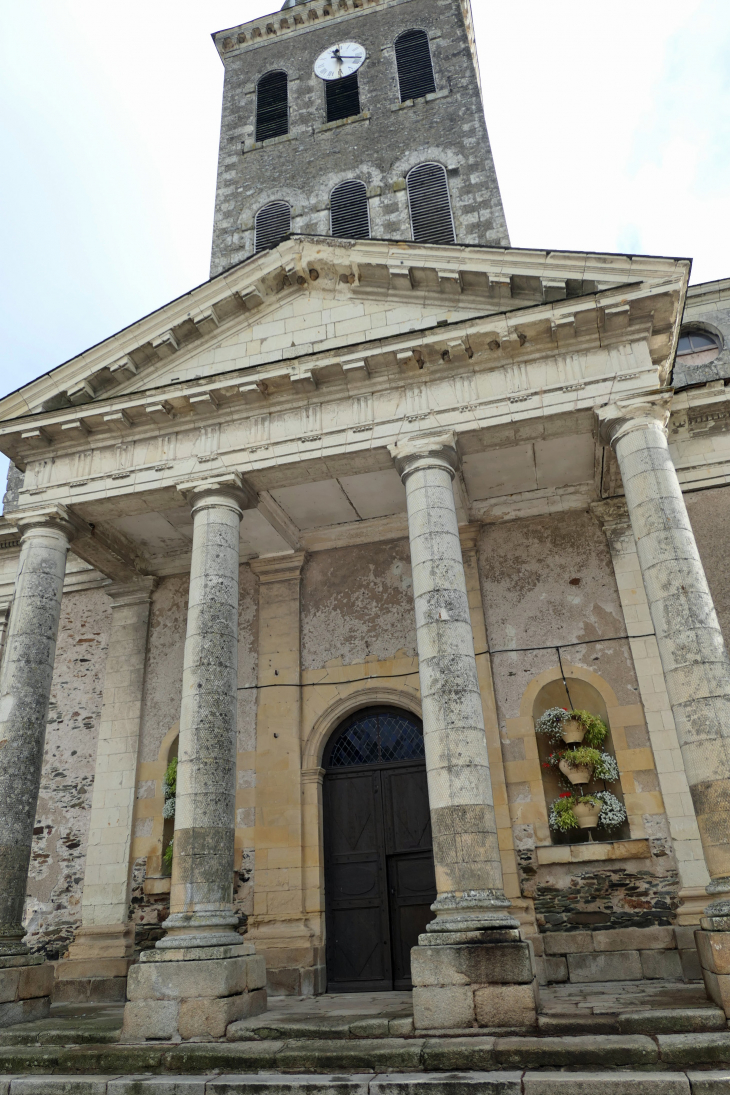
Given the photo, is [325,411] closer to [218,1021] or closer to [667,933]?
[218,1021]

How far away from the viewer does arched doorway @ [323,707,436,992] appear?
10281mm

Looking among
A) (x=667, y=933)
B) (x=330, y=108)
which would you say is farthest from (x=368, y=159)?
(x=667, y=933)

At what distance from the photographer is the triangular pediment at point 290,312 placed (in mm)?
9758

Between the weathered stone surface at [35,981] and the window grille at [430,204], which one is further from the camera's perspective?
the window grille at [430,204]

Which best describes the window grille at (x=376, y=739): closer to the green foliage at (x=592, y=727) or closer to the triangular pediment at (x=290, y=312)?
the green foliage at (x=592, y=727)

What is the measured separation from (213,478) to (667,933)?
25.1 feet

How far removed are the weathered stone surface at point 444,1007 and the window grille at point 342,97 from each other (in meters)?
17.9

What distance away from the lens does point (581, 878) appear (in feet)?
31.5

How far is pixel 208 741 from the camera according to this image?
27.4 ft

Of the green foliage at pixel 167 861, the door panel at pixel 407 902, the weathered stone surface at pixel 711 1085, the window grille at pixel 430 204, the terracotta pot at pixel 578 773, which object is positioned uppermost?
the window grille at pixel 430 204

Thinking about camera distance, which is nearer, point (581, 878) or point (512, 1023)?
point (512, 1023)

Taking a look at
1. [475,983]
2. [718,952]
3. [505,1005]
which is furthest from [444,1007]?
[718,952]

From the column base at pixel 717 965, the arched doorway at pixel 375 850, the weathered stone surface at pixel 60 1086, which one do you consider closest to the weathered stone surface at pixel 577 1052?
the column base at pixel 717 965

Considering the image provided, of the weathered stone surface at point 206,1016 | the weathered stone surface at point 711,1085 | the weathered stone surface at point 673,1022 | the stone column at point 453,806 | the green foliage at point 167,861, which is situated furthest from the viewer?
the green foliage at point 167,861
